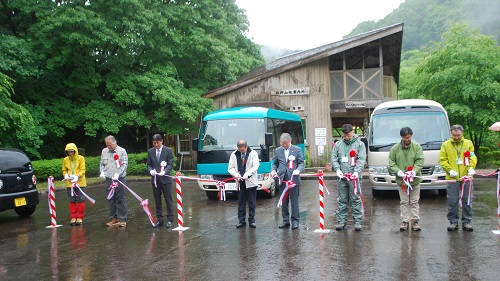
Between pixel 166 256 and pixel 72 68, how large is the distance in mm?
17443

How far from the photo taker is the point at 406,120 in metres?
12.6

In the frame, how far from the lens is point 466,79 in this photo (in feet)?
69.7

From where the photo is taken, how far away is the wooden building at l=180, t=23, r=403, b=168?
2330cm

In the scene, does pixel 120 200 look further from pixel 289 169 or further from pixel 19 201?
pixel 289 169

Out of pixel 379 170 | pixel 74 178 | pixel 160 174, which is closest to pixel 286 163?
pixel 160 174

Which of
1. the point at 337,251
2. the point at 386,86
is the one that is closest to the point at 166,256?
the point at 337,251

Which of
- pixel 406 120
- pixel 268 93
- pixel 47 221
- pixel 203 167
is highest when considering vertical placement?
pixel 268 93

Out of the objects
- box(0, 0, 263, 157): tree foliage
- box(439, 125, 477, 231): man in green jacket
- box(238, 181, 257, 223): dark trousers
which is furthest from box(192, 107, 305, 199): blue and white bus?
box(0, 0, 263, 157): tree foliage

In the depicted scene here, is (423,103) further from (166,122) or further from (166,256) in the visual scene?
(166,122)

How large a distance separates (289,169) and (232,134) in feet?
15.7

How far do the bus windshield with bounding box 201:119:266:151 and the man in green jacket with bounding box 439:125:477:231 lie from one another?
617 cm

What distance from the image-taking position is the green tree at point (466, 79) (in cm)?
2064

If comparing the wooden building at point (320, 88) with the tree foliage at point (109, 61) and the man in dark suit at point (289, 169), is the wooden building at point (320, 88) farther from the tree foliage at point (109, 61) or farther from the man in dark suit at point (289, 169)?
the man in dark suit at point (289, 169)

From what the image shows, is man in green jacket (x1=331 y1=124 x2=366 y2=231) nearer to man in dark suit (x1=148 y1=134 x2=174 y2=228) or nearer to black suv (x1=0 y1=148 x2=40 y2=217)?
man in dark suit (x1=148 y1=134 x2=174 y2=228)
